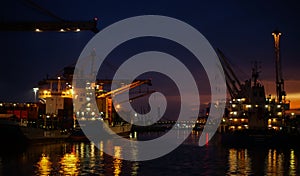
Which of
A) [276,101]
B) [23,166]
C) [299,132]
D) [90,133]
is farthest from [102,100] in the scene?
[23,166]

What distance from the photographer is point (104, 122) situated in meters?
90.3

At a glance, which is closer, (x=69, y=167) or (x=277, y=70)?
(x=69, y=167)

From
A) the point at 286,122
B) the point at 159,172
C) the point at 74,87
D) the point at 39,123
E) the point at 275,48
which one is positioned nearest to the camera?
the point at 159,172

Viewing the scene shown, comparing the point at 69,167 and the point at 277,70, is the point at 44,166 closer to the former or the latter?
the point at 69,167

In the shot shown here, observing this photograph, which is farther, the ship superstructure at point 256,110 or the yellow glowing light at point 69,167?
the ship superstructure at point 256,110

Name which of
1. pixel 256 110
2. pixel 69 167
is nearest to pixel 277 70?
pixel 256 110

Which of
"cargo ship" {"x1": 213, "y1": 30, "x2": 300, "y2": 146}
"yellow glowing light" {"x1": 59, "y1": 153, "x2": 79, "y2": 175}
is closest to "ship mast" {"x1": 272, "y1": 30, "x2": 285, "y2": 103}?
"cargo ship" {"x1": 213, "y1": 30, "x2": 300, "y2": 146}

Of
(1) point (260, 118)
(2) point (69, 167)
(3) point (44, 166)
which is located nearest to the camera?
(2) point (69, 167)

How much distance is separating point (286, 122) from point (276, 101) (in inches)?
165

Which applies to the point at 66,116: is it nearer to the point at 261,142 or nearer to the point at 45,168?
the point at 261,142

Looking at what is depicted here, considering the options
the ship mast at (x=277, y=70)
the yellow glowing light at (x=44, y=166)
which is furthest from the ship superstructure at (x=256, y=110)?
the yellow glowing light at (x=44, y=166)

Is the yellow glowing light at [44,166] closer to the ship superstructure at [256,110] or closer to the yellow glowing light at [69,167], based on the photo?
the yellow glowing light at [69,167]

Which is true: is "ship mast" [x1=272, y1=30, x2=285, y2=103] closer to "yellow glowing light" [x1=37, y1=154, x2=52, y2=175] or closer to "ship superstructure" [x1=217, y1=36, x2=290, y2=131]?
"ship superstructure" [x1=217, y1=36, x2=290, y2=131]

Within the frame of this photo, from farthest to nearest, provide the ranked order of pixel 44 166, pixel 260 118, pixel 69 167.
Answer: pixel 260 118, pixel 44 166, pixel 69 167
